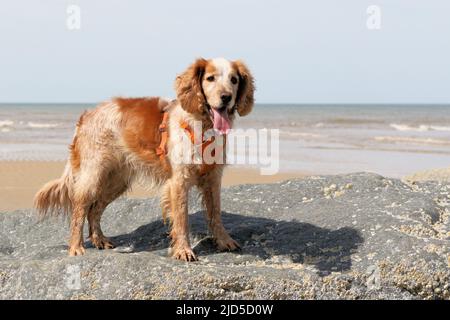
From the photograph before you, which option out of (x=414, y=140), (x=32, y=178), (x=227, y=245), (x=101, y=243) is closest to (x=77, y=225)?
(x=101, y=243)

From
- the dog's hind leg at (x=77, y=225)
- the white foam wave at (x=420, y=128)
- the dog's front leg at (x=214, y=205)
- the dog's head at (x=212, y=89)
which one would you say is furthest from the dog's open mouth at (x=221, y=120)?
the white foam wave at (x=420, y=128)

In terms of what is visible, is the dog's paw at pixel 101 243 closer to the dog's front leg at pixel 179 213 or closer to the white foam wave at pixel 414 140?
the dog's front leg at pixel 179 213

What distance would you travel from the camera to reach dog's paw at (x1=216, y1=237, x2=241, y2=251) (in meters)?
5.27

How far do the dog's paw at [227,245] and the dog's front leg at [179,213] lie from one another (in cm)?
33

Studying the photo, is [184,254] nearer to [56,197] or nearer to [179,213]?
[179,213]

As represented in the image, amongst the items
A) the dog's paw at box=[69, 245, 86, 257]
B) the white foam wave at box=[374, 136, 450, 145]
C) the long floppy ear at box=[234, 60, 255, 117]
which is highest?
the long floppy ear at box=[234, 60, 255, 117]

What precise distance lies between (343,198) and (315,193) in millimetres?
360

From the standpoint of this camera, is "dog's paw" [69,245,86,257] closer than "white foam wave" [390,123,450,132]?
Yes

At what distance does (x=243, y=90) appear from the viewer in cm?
535

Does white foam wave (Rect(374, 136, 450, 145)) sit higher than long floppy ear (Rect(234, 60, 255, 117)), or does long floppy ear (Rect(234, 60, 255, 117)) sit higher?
long floppy ear (Rect(234, 60, 255, 117))

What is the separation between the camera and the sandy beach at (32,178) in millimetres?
10703

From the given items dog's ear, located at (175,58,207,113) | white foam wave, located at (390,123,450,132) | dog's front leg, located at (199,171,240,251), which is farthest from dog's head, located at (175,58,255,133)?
white foam wave, located at (390,123,450,132)

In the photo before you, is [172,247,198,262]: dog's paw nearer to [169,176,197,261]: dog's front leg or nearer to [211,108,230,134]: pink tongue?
[169,176,197,261]: dog's front leg

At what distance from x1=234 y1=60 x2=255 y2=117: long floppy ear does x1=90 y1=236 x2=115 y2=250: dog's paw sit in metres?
1.84
